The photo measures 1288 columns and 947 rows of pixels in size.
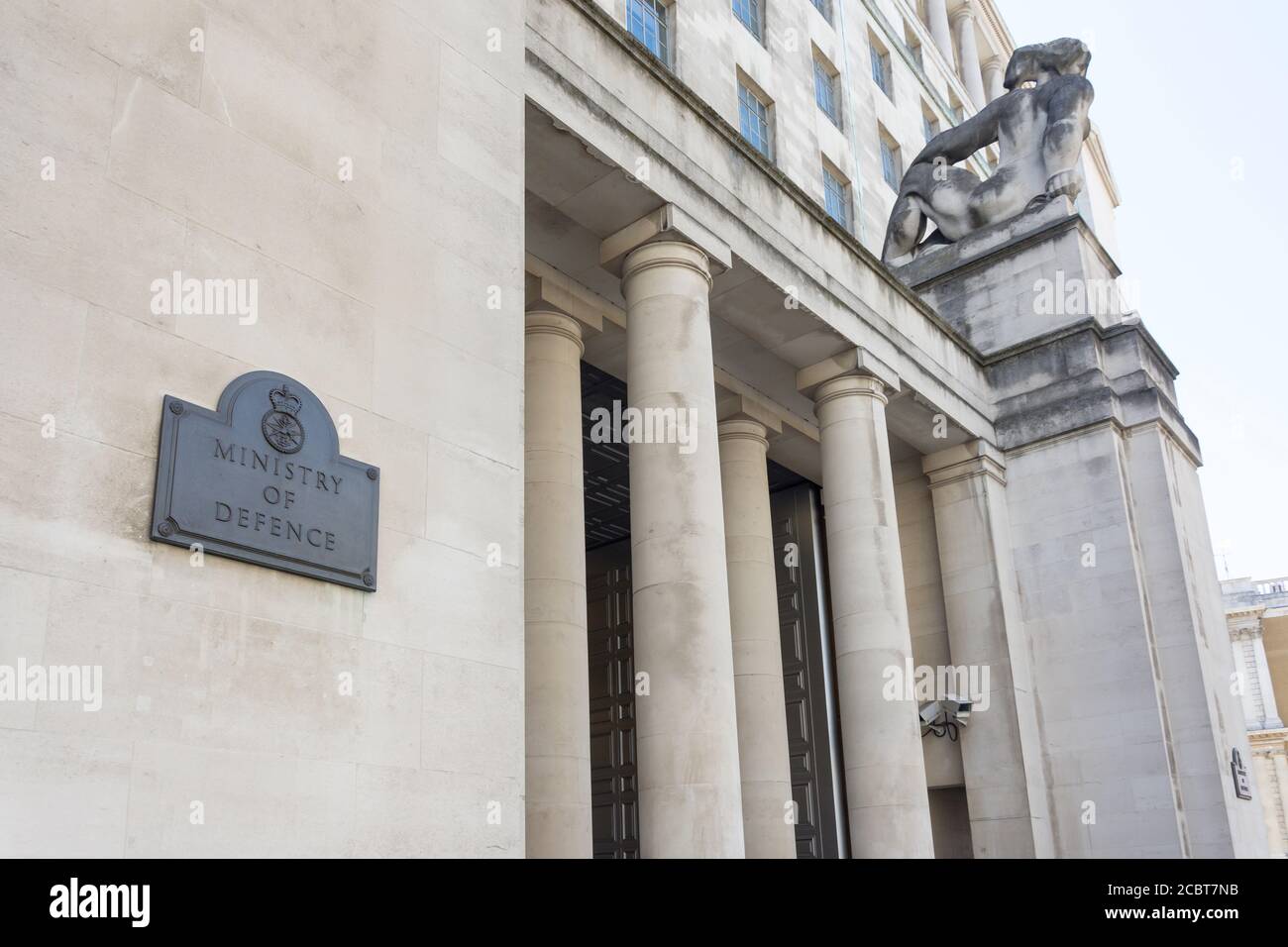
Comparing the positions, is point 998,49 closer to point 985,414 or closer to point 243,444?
point 985,414

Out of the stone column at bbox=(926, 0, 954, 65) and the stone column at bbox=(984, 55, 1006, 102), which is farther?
the stone column at bbox=(984, 55, 1006, 102)

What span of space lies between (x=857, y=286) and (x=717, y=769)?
10743 mm

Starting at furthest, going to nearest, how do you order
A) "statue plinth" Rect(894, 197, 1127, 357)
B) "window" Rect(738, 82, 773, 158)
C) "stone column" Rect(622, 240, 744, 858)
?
"window" Rect(738, 82, 773, 158), "statue plinth" Rect(894, 197, 1127, 357), "stone column" Rect(622, 240, 744, 858)

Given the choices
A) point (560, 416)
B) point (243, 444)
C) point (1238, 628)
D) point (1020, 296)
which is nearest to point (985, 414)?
point (1020, 296)

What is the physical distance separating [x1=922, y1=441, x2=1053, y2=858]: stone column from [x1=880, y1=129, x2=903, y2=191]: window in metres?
15.0

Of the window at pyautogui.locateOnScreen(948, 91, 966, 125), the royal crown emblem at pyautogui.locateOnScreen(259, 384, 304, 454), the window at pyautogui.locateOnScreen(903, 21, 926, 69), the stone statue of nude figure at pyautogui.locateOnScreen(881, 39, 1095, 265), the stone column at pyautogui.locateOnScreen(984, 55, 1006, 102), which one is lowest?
the royal crown emblem at pyautogui.locateOnScreen(259, 384, 304, 454)

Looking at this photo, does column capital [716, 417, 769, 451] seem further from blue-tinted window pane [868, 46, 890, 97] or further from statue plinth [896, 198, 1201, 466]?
blue-tinted window pane [868, 46, 890, 97]

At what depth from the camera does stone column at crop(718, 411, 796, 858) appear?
21.4 m

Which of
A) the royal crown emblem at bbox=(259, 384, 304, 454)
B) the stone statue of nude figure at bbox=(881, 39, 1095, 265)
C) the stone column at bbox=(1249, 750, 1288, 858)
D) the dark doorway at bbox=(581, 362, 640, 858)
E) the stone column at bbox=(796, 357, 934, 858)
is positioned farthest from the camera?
the stone column at bbox=(1249, 750, 1288, 858)

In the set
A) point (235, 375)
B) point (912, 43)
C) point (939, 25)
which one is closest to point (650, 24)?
point (235, 375)

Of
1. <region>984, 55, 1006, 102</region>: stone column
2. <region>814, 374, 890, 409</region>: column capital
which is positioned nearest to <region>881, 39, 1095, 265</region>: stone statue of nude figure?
<region>814, 374, 890, 409</region>: column capital

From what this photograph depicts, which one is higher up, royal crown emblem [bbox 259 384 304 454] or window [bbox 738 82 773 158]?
window [bbox 738 82 773 158]

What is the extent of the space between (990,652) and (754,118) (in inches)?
576

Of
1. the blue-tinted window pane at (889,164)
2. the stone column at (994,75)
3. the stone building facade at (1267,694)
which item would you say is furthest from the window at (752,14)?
the stone building facade at (1267,694)
